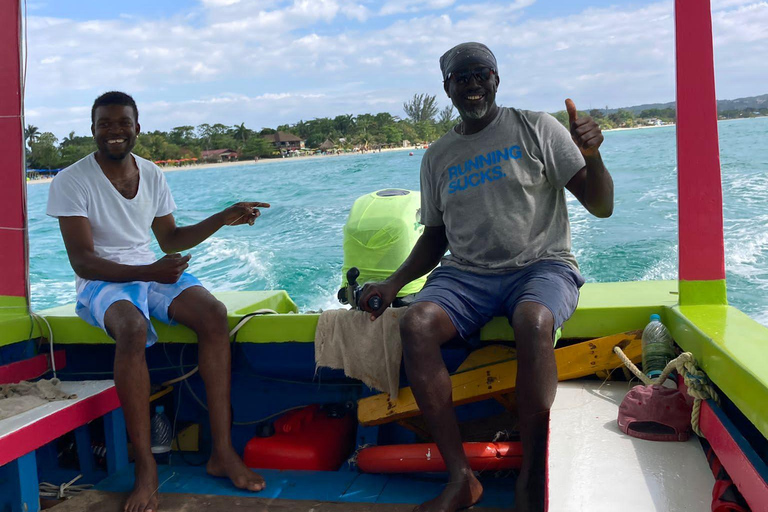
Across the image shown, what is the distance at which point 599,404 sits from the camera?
7.23ft

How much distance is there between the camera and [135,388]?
2436 millimetres

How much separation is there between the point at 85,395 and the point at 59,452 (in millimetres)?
564

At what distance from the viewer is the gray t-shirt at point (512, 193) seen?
2385mm

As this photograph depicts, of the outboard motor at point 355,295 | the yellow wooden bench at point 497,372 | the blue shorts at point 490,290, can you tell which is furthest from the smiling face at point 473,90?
the yellow wooden bench at point 497,372

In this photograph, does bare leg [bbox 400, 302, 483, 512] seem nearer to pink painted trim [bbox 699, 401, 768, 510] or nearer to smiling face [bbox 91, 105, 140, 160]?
pink painted trim [bbox 699, 401, 768, 510]

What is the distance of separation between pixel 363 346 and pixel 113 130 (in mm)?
1310

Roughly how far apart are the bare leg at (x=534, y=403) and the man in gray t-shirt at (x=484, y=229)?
0.05 feet

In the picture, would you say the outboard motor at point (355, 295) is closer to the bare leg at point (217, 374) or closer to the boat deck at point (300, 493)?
the bare leg at point (217, 374)

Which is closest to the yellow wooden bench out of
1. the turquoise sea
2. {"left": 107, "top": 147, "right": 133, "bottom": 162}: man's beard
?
{"left": 107, "top": 147, "right": 133, "bottom": 162}: man's beard

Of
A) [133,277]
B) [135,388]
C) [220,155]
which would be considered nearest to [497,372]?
[135,388]

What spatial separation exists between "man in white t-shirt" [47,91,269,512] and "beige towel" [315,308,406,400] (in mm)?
373

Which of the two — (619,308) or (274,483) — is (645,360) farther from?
(274,483)

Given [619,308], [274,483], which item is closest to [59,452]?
[274,483]

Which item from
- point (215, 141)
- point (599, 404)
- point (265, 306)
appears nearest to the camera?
point (599, 404)
